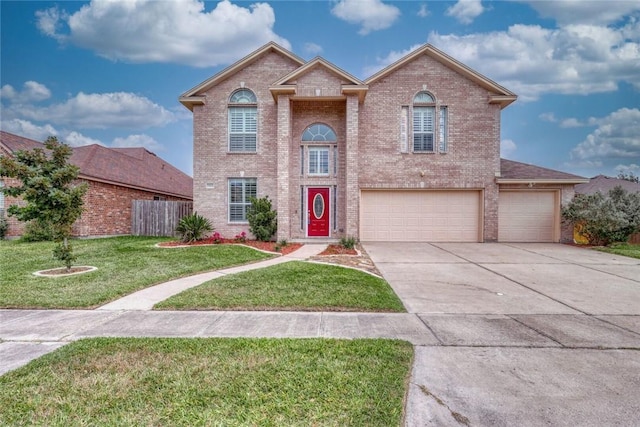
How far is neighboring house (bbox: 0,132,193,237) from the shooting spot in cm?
1475

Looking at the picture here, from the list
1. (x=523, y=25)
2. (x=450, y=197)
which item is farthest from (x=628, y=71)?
(x=450, y=197)

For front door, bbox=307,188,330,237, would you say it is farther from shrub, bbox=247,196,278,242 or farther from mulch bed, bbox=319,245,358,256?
mulch bed, bbox=319,245,358,256

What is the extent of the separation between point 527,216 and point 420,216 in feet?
16.1

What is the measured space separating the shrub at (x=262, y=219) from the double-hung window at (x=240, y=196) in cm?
85

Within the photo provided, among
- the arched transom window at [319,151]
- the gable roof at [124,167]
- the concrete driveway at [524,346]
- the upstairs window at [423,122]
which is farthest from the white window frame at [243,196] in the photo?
the concrete driveway at [524,346]

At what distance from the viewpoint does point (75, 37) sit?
48.1 feet

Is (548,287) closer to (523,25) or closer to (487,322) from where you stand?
(487,322)

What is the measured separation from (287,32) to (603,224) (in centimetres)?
1751

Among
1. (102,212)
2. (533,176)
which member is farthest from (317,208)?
(102,212)

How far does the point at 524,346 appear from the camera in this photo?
12.3 feet

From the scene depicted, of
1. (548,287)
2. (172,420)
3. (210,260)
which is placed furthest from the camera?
(210,260)

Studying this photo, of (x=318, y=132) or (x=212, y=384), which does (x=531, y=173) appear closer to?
(x=318, y=132)

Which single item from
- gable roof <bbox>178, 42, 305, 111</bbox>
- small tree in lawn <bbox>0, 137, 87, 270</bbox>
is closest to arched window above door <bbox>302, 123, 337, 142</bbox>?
gable roof <bbox>178, 42, 305, 111</bbox>

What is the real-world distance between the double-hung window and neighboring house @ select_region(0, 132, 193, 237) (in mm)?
6203
